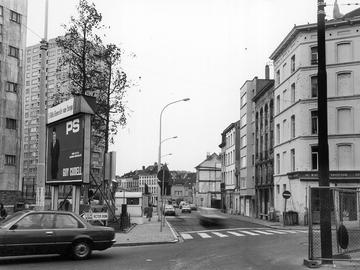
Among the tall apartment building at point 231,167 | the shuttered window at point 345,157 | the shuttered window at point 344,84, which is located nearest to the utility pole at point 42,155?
the shuttered window at point 345,157

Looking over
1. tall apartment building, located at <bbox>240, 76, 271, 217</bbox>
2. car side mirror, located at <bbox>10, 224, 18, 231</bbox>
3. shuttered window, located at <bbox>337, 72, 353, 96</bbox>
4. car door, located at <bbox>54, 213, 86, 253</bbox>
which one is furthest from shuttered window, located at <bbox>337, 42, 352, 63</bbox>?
car side mirror, located at <bbox>10, 224, 18, 231</bbox>

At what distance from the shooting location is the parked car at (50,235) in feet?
42.8

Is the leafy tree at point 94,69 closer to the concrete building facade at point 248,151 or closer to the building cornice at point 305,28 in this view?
the building cornice at point 305,28

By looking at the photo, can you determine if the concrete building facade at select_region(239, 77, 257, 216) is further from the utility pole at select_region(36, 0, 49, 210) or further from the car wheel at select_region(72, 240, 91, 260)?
the car wheel at select_region(72, 240, 91, 260)

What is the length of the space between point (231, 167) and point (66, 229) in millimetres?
68785

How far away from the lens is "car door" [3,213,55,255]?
13.0m

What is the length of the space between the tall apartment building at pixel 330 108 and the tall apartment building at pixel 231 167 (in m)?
30.6

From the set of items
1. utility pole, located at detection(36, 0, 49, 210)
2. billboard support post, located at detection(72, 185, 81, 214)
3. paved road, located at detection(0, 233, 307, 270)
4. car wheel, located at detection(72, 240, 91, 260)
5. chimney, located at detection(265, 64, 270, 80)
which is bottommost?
paved road, located at detection(0, 233, 307, 270)

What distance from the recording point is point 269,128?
55.8 m

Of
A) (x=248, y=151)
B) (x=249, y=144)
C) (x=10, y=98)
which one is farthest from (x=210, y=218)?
(x=249, y=144)

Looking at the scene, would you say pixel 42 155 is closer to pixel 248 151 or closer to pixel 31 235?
pixel 31 235

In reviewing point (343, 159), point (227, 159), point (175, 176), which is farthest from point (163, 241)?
point (175, 176)

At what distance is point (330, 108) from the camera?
4250cm

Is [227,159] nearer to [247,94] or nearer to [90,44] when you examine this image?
[247,94]
